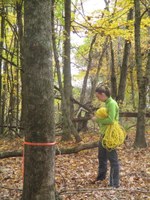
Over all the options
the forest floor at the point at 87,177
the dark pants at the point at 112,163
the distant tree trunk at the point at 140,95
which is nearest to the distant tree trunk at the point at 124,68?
the distant tree trunk at the point at 140,95

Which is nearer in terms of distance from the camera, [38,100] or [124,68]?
[38,100]

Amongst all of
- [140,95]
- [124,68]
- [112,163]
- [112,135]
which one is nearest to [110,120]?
[112,135]

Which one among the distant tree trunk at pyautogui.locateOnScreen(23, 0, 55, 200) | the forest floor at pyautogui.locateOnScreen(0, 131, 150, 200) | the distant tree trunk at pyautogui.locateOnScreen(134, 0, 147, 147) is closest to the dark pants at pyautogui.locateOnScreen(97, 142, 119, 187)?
the forest floor at pyautogui.locateOnScreen(0, 131, 150, 200)

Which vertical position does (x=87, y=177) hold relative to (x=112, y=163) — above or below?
below

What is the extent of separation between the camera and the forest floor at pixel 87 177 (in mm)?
5773

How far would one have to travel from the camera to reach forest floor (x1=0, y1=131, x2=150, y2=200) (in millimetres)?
5773

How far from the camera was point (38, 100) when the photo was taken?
158 inches

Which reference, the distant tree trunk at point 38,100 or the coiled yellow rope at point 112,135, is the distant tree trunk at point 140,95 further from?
the distant tree trunk at point 38,100

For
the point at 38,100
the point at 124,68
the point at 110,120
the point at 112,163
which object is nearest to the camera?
the point at 38,100

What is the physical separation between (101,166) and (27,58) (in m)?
3.48

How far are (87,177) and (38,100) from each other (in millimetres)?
3742

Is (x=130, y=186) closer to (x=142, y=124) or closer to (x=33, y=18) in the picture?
(x=33, y=18)

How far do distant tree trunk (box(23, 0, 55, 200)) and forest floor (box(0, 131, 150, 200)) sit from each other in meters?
1.22

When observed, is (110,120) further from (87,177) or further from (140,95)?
(140,95)
